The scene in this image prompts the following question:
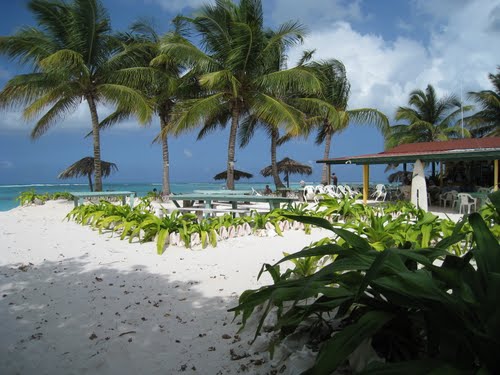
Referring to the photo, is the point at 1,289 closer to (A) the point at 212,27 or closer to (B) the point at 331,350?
(B) the point at 331,350

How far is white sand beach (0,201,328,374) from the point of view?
7.38 ft

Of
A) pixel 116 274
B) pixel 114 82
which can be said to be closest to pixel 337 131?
pixel 114 82

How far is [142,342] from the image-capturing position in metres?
2.51

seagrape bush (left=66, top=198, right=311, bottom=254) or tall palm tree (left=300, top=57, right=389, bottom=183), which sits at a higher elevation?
tall palm tree (left=300, top=57, right=389, bottom=183)

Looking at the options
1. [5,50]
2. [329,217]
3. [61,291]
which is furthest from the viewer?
[5,50]

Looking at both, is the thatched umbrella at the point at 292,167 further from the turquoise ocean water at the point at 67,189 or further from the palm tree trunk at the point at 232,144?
the palm tree trunk at the point at 232,144

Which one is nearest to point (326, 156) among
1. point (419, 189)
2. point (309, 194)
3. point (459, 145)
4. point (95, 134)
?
point (309, 194)

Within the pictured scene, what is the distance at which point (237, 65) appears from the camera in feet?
46.2

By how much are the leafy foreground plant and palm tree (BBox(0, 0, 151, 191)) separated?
12.6 metres

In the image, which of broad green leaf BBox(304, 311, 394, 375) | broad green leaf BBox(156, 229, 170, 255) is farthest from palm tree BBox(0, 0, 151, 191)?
broad green leaf BBox(304, 311, 394, 375)

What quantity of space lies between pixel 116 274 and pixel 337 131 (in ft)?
58.8

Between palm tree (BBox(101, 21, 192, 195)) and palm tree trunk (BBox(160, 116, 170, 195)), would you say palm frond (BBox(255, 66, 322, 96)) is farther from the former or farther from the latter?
palm tree trunk (BBox(160, 116, 170, 195))

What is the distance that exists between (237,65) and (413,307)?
44.9 ft

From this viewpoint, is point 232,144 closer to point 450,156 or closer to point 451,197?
point 450,156
